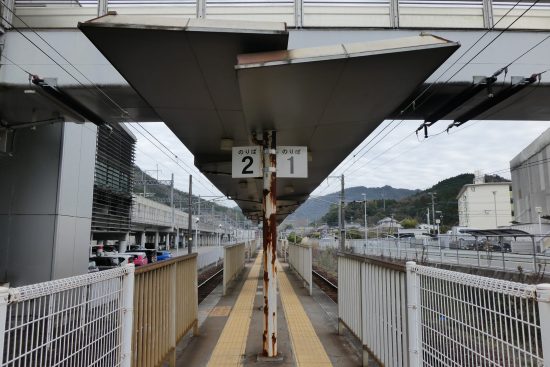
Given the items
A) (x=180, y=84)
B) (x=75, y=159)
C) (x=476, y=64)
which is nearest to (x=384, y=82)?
(x=180, y=84)

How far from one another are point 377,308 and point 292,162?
2528 mm

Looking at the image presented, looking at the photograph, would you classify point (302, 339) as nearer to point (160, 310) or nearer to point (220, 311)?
point (160, 310)

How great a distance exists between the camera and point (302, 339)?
23.1 feet

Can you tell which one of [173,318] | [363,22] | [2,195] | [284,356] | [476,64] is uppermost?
[363,22]

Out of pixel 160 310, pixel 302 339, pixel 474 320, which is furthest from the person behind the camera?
pixel 302 339

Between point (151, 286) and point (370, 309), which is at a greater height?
point (151, 286)

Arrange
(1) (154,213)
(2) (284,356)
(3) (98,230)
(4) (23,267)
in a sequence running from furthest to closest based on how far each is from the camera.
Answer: (1) (154,213), (3) (98,230), (4) (23,267), (2) (284,356)

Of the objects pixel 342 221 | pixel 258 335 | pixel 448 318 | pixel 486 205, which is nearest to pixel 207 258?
pixel 342 221

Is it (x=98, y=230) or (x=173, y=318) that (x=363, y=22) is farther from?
(x=98, y=230)

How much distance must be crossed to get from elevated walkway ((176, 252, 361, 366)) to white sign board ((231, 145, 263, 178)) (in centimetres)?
265

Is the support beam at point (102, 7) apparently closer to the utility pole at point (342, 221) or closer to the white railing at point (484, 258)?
the white railing at point (484, 258)

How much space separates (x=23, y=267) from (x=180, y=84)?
670 centimetres

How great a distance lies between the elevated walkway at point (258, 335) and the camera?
19.1 ft

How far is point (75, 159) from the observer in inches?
393
